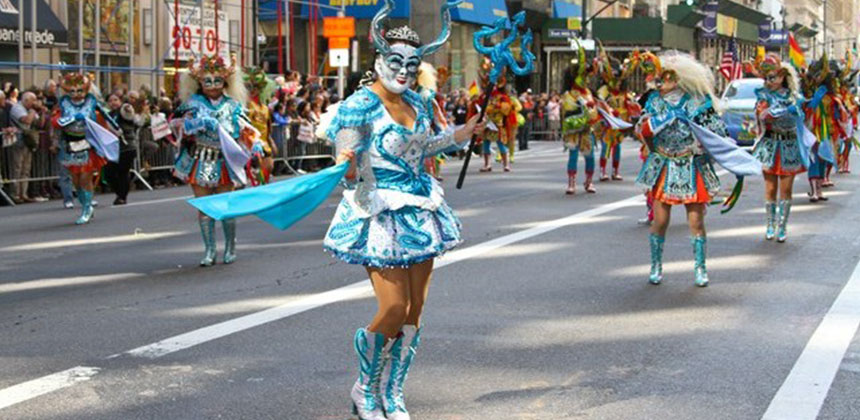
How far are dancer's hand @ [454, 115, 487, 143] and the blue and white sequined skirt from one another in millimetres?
346

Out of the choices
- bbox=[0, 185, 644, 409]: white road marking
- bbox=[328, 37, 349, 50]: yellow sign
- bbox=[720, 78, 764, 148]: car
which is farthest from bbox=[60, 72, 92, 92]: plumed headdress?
bbox=[720, 78, 764, 148]: car

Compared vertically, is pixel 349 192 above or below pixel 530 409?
above

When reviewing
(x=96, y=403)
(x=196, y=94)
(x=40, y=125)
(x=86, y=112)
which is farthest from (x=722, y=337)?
(x=40, y=125)

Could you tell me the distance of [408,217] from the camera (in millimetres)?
6305

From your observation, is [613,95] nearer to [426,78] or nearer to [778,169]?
[778,169]

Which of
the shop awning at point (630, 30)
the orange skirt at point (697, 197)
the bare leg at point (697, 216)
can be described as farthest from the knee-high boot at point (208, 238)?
the shop awning at point (630, 30)

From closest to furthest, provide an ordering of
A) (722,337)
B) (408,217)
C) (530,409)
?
(408,217) → (530,409) → (722,337)

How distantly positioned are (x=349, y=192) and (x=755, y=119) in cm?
881

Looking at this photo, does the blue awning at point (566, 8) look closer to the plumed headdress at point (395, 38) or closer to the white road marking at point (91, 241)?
the white road marking at point (91, 241)

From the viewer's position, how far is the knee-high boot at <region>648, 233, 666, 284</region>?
36.1 ft

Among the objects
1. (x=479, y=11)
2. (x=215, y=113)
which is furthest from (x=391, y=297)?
(x=479, y=11)

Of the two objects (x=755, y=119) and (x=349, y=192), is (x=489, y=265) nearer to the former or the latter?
(x=755, y=119)

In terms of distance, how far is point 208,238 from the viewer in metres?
12.4

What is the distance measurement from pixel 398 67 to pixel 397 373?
1463 mm
